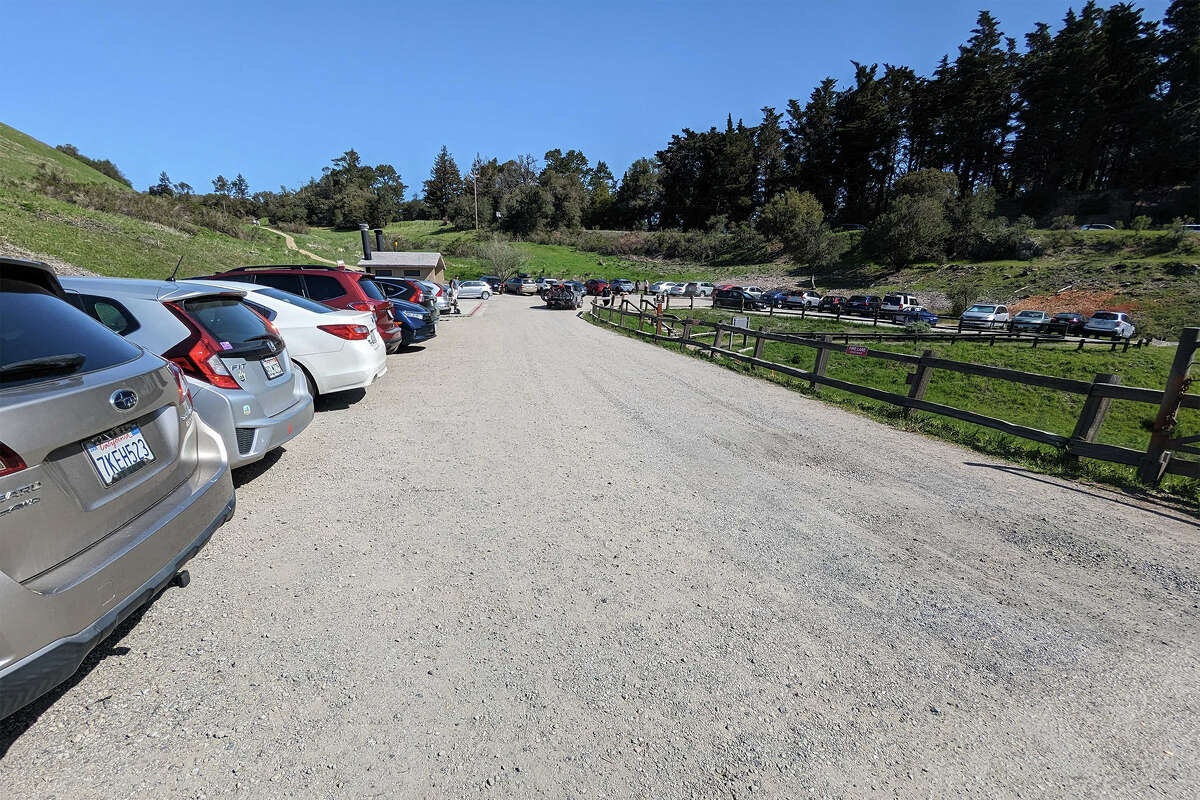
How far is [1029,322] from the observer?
28344mm

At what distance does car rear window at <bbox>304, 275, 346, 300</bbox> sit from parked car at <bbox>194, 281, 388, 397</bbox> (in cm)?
274

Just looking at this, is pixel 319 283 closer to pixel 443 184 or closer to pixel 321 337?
pixel 321 337

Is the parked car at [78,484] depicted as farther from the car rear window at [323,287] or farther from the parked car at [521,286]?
the parked car at [521,286]

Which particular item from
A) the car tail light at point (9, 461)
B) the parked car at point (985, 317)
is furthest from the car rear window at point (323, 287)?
the parked car at point (985, 317)

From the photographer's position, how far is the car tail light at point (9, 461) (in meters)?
1.85

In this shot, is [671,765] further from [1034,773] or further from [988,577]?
[988,577]

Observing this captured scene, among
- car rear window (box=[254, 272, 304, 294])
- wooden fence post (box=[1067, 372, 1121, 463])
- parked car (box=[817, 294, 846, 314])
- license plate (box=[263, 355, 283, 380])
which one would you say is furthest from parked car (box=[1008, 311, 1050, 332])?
license plate (box=[263, 355, 283, 380])

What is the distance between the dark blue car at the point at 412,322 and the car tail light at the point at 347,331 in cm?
575

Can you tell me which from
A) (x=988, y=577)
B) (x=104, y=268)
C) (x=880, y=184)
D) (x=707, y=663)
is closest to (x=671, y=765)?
(x=707, y=663)

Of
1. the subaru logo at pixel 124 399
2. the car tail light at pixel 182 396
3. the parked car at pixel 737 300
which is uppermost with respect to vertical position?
the subaru logo at pixel 124 399

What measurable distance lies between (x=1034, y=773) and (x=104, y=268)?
78.1ft

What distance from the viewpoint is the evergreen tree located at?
11475 centimetres

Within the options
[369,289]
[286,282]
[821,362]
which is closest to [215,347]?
[286,282]

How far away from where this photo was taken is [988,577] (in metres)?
3.62
